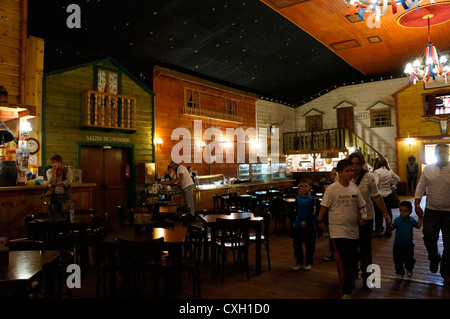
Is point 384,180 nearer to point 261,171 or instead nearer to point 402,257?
point 402,257

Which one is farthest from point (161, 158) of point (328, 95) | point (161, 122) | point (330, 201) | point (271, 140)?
point (328, 95)

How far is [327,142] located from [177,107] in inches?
321

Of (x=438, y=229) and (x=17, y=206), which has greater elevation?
(x=17, y=206)

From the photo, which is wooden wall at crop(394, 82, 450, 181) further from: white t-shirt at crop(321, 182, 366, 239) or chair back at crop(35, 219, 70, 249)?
chair back at crop(35, 219, 70, 249)

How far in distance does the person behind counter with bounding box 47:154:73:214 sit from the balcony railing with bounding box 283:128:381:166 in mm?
12872

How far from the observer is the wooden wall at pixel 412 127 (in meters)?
15.2

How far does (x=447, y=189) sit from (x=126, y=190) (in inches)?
346

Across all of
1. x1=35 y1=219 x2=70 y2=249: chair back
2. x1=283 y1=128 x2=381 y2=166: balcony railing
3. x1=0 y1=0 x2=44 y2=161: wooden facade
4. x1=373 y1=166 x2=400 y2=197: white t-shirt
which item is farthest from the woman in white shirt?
x1=283 y1=128 x2=381 y2=166: balcony railing

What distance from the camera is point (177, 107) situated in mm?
11812

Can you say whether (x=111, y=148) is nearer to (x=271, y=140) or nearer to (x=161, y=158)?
(x=161, y=158)

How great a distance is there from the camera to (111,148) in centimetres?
1006

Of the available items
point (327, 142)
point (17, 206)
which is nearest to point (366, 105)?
point (327, 142)

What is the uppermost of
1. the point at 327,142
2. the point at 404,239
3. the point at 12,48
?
the point at 12,48
